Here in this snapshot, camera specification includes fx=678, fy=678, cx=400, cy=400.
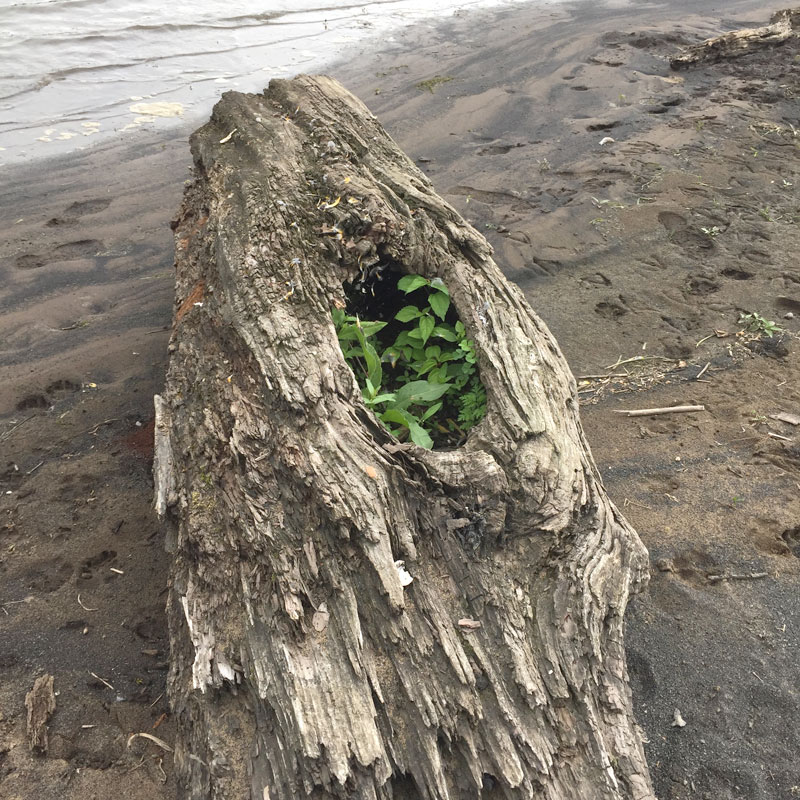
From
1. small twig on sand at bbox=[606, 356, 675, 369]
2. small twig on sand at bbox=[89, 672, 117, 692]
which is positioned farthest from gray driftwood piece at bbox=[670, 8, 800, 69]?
small twig on sand at bbox=[89, 672, 117, 692]

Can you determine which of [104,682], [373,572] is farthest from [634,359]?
[104,682]

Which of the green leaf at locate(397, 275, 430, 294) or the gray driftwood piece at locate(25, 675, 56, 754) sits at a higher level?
the green leaf at locate(397, 275, 430, 294)

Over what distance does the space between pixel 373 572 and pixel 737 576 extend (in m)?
1.79

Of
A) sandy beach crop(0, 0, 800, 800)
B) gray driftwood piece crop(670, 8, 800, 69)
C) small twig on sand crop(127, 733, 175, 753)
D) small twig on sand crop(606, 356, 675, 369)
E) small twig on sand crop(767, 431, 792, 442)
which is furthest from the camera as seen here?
gray driftwood piece crop(670, 8, 800, 69)

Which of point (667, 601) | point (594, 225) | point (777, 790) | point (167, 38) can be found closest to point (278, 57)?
point (167, 38)

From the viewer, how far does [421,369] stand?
2.90 m

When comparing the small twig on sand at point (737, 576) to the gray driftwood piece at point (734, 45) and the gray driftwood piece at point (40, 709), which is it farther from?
the gray driftwood piece at point (734, 45)

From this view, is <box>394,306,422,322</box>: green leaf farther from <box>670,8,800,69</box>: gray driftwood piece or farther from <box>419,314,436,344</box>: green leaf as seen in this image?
<box>670,8,800,69</box>: gray driftwood piece

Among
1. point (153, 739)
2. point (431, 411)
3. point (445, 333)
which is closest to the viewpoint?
point (153, 739)

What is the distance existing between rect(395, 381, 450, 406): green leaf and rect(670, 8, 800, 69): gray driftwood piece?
7234 mm

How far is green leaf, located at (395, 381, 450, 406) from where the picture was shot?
2672mm

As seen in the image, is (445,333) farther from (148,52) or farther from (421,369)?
(148,52)

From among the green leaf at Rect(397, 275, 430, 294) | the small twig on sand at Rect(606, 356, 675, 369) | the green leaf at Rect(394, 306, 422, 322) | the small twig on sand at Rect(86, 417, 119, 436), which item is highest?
the green leaf at Rect(397, 275, 430, 294)

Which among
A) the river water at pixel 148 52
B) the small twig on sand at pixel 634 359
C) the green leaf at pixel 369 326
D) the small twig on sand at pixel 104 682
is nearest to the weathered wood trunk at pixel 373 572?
the green leaf at pixel 369 326
